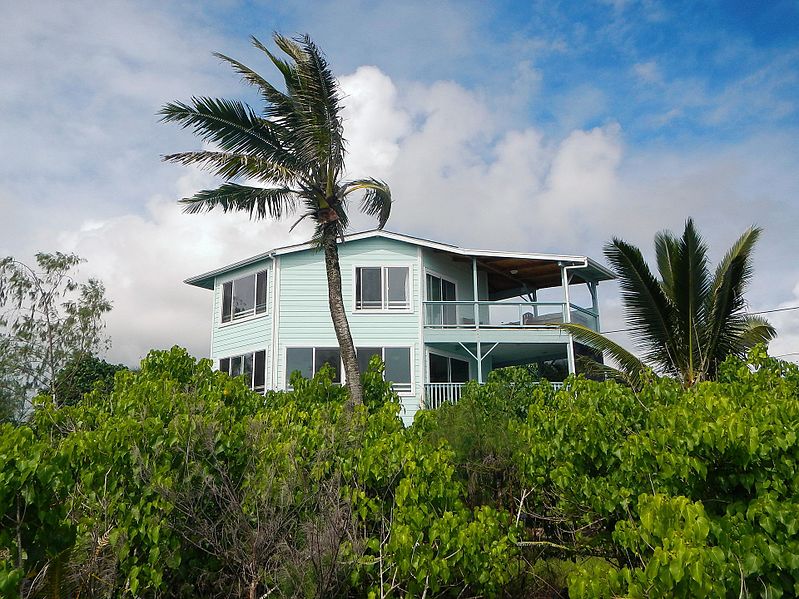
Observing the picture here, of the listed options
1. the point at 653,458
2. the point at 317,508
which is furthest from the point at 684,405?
the point at 317,508

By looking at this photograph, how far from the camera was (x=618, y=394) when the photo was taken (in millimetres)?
7809

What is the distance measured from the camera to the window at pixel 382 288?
21.8 meters

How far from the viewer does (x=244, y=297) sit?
23.2 m

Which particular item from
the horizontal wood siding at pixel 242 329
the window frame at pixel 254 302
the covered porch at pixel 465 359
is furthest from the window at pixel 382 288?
the window frame at pixel 254 302

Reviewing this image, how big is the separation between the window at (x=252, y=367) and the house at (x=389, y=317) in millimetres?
40

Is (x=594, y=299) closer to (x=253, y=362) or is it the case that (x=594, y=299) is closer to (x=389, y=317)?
(x=389, y=317)

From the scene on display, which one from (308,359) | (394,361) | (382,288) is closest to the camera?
(394,361)

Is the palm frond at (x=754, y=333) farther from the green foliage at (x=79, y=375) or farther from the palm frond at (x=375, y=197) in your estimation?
the green foliage at (x=79, y=375)

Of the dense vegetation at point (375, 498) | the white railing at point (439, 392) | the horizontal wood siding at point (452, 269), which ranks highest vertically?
the horizontal wood siding at point (452, 269)

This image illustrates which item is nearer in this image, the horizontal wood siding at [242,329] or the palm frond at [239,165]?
the palm frond at [239,165]

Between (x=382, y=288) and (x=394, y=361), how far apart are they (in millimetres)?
2526

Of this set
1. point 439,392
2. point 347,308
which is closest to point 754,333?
point 439,392

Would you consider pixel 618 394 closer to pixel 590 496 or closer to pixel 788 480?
pixel 590 496

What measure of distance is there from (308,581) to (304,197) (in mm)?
9158
